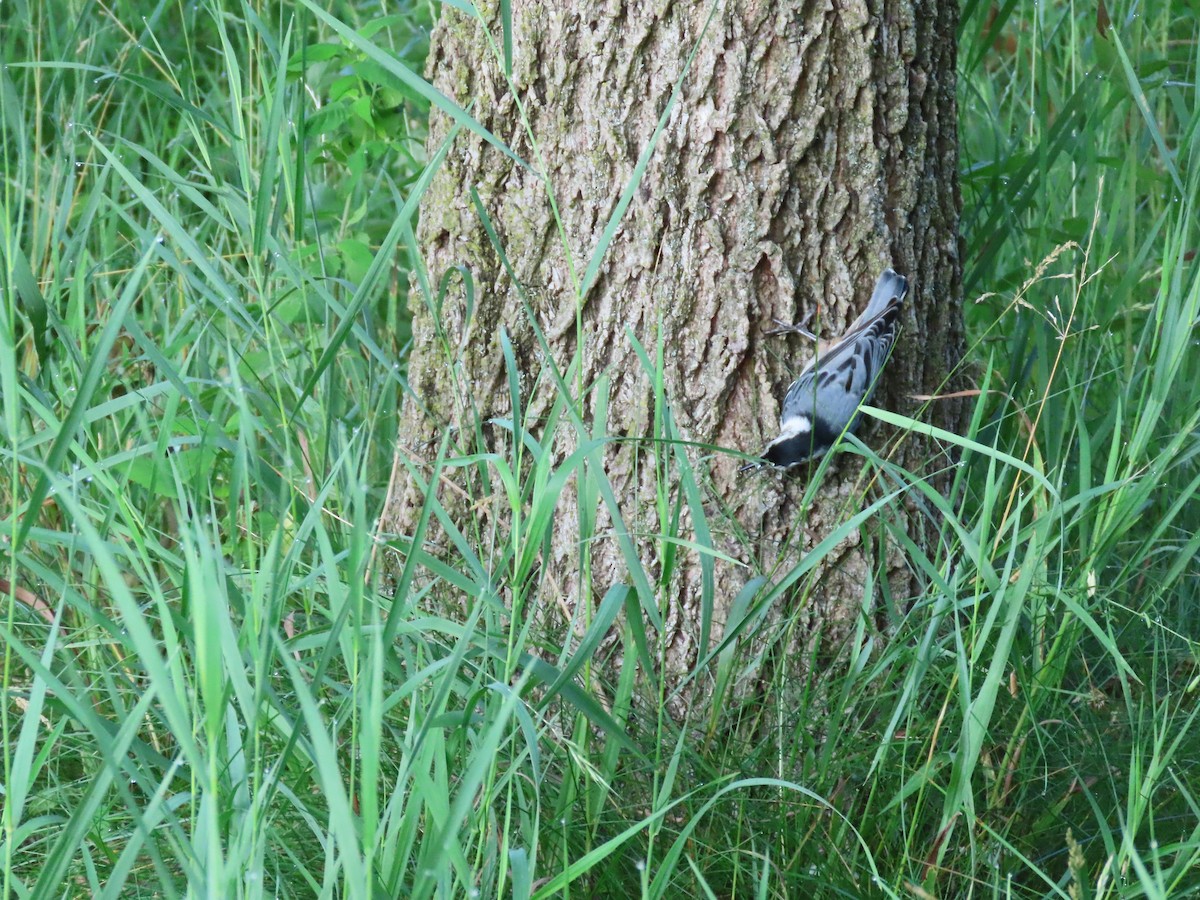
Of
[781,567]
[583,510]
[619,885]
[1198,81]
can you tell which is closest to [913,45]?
[1198,81]

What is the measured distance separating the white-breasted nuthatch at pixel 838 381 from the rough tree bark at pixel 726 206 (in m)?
0.04

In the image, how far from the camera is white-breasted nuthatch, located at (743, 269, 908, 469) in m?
1.51

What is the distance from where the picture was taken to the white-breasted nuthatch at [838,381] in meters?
1.51

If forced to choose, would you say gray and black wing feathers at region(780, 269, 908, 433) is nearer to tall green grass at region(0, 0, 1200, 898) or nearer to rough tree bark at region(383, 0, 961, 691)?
rough tree bark at region(383, 0, 961, 691)

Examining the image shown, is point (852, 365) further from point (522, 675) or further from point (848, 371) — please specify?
point (522, 675)

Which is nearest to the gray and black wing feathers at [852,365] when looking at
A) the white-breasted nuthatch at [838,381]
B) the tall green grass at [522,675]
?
the white-breasted nuthatch at [838,381]

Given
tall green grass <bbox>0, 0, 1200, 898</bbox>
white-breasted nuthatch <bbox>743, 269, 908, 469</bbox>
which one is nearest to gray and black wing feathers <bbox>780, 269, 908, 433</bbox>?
white-breasted nuthatch <bbox>743, 269, 908, 469</bbox>

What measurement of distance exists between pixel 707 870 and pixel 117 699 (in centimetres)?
61

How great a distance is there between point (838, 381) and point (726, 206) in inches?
10.2

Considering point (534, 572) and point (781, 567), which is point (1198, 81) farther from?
point (534, 572)

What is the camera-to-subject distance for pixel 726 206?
5.07 ft

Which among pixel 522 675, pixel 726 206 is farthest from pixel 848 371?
pixel 522 675

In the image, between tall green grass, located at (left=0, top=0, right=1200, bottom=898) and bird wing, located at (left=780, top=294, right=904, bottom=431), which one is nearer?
tall green grass, located at (left=0, top=0, right=1200, bottom=898)

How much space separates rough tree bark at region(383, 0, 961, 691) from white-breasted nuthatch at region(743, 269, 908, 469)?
4cm
